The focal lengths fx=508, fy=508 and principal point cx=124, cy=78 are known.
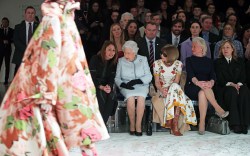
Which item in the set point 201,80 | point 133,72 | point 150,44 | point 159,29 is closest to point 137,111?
point 133,72

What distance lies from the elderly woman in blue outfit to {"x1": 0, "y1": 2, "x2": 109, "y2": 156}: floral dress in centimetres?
233

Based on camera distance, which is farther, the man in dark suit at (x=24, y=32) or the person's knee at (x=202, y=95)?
the man in dark suit at (x=24, y=32)

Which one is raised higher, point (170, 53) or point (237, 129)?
point (170, 53)

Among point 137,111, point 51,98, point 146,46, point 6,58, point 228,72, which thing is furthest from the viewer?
point 6,58

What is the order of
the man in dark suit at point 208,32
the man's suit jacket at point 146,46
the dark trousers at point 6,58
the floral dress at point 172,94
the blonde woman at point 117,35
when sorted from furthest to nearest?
the dark trousers at point 6,58 < the man in dark suit at point 208,32 < the blonde woman at point 117,35 < the man's suit jacket at point 146,46 < the floral dress at point 172,94

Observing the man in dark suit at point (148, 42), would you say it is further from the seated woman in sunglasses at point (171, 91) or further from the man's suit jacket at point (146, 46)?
the seated woman in sunglasses at point (171, 91)

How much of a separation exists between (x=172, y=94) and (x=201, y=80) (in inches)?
17.8

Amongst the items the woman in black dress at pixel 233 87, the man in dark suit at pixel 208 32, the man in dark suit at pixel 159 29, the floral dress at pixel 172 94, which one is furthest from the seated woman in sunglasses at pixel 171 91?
the man in dark suit at pixel 208 32

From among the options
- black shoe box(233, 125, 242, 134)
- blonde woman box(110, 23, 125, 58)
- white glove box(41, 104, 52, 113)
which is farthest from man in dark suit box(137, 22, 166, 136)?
white glove box(41, 104, 52, 113)

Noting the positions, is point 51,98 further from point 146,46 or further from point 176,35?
point 176,35

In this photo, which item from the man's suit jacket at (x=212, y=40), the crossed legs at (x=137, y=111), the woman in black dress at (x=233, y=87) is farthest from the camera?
the man's suit jacket at (x=212, y=40)

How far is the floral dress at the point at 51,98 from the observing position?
3223 mm

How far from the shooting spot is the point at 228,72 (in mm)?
6152

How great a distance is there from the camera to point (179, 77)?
6012 millimetres
